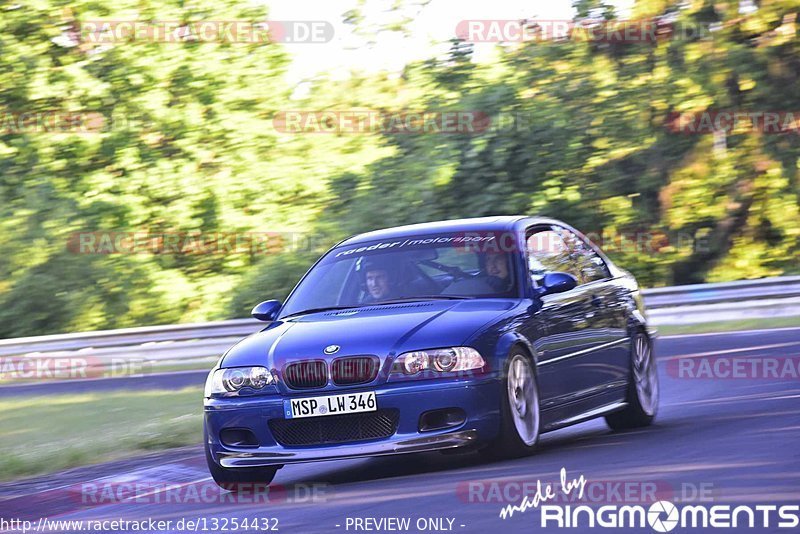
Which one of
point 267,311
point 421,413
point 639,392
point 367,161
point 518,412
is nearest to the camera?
point 421,413

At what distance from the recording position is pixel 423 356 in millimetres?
7816

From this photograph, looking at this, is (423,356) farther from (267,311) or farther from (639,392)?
(639,392)

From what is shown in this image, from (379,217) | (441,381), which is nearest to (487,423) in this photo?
(441,381)

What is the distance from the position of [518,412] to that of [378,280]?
54.8 inches

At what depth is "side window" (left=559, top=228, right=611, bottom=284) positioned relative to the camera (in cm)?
971

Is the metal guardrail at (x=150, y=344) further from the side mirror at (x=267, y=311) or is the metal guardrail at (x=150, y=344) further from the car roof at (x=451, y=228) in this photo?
the side mirror at (x=267, y=311)

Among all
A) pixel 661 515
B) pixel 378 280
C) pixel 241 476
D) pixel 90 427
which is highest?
pixel 378 280

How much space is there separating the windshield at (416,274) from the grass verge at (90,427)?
8.63 feet

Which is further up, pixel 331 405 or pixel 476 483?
pixel 331 405

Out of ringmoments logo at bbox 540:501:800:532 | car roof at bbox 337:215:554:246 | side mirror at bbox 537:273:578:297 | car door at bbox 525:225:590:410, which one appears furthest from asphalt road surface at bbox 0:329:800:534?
car roof at bbox 337:215:554:246

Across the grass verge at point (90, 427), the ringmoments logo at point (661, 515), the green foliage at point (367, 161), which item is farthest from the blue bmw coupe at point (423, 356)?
the green foliage at point (367, 161)

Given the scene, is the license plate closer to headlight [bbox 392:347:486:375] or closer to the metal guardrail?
headlight [bbox 392:347:486:375]

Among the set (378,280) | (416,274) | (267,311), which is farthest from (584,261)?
(267,311)

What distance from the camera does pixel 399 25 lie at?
2866 centimetres
